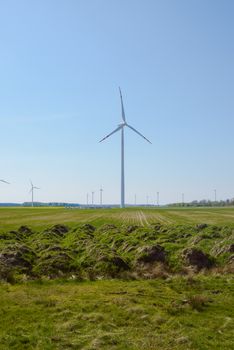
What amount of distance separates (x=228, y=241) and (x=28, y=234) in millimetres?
29793

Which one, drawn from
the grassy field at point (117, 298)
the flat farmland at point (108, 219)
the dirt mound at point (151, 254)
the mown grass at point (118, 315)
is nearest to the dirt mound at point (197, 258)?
the grassy field at point (117, 298)

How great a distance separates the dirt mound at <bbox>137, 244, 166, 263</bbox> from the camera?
32656mm

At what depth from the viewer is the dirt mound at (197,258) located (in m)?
32.3

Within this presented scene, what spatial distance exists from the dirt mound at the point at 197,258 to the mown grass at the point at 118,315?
5.59 m

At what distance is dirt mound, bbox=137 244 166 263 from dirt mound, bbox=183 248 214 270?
74.0 inches

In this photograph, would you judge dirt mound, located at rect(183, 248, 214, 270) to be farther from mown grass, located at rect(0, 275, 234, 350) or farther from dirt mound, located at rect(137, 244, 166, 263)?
mown grass, located at rect(0, 275, 234, 350)

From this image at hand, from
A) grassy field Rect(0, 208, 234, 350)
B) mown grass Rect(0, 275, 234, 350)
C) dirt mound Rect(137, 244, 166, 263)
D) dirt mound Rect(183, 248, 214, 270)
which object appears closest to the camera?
mown grass Rect(0, 275, 234, 350)

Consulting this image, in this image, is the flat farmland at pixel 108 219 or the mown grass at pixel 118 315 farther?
the flat farmland at pixel 108 219

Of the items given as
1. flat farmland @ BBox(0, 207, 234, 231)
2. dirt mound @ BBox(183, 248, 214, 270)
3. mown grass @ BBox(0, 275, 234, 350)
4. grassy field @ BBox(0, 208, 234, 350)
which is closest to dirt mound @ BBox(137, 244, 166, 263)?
grassy field @ BBox(0, 208, 234, 350)

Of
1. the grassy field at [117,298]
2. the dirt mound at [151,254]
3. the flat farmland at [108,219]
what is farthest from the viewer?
the flat farmland at [108,219]

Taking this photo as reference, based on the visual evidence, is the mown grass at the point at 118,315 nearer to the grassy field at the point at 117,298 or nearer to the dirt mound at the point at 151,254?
the grassy field at the point at 117,298

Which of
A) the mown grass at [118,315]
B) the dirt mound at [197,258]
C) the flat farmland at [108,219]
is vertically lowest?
the mown grass at [118,315]

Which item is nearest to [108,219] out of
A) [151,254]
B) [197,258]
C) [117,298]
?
[151,254]

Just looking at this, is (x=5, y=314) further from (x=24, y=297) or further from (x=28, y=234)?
(x=28, y=234)
